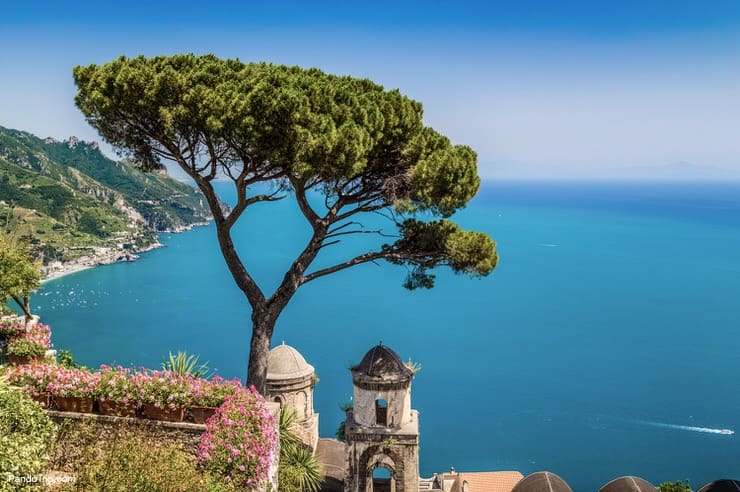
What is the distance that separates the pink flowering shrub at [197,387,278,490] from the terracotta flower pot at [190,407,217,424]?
0.21m

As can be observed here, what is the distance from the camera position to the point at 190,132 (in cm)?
1112

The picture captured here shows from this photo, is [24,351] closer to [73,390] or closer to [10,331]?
[10,331]

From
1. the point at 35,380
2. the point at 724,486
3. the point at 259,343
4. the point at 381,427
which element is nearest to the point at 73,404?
the point at 35,380

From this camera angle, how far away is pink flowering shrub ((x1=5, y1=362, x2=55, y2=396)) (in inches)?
330

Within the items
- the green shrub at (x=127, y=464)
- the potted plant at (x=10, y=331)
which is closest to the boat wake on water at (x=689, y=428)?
the potted plant at (x=10, y=331)

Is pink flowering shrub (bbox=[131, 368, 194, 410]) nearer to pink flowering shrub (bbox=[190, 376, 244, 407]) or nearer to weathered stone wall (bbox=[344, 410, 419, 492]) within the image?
pink flowering shrub (bbox=[190, 376, 244, 407])

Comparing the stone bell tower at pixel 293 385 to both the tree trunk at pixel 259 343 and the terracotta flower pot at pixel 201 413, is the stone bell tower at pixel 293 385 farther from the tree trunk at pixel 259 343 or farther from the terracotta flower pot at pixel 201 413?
the terracotta flower pot at pixel 201 413

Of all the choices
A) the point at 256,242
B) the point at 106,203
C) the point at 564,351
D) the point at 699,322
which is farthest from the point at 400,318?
the point at 106,203

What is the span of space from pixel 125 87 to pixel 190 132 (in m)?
1.39

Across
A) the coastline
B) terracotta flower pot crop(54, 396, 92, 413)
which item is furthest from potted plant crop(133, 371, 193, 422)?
the coastline

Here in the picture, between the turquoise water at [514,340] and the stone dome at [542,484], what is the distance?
32.7m

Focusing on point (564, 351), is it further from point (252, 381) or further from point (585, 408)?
point (252, 381)

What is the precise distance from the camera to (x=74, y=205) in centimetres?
14288

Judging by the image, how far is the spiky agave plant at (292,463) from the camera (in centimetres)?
1167
